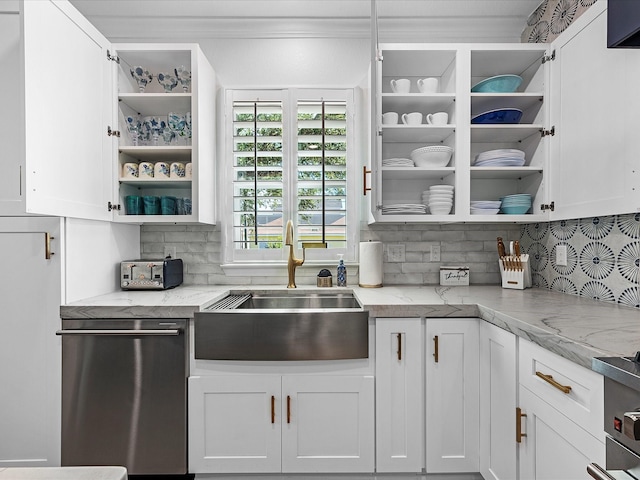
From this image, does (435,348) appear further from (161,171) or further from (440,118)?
(161,171)

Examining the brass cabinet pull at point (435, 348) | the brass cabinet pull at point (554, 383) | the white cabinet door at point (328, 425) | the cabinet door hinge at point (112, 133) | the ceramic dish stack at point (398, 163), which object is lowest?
the white cabinet door at point (328, 425)

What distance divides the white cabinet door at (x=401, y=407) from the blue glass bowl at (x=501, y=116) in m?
1.27

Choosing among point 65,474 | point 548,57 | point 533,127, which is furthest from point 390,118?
point 65,474

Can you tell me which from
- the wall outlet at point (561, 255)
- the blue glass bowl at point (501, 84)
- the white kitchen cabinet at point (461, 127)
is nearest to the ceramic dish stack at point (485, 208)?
the white kitchen cabinet at point (461, 127)

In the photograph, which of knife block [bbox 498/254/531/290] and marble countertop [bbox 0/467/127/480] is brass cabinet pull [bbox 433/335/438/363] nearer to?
knife block [bbox 498/254/531/290]

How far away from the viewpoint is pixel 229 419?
5.75 ft

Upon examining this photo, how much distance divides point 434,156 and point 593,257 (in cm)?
94

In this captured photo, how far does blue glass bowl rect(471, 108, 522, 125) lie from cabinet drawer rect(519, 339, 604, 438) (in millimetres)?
1347

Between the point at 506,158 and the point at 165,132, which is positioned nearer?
the point at 506,158

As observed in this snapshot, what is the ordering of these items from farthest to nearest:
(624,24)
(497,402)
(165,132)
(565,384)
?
(165,132) → (497,402) → (565,384) → (624,24)

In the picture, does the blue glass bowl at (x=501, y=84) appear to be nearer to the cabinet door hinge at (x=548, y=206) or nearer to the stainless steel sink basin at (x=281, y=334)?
the cabinet door hinge at (x=548, y=206)

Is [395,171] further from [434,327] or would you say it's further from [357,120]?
[434,327]

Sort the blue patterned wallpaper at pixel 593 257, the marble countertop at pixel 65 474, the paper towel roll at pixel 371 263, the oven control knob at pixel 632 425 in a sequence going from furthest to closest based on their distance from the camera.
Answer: the paper towel roll at pixel 371 263 < the blue patterned wallpaper at pixel 593 257 < the oven control knob at pixel 632 425 < the marble countertop at pixel 65 474

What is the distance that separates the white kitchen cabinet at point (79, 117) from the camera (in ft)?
5.17
